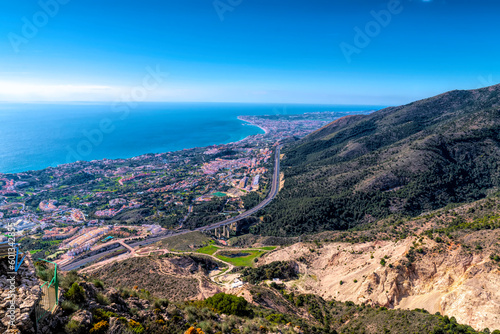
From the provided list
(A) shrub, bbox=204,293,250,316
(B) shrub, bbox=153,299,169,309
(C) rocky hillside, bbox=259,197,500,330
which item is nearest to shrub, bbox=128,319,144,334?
(B) shrub, bbox=153,299,169,309

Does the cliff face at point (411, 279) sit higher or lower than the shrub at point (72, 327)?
lower

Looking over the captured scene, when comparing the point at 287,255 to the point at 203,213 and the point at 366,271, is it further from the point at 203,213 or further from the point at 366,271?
the point at 203,213

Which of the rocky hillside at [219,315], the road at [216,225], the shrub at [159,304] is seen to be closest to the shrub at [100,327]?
the rocky hillside at [219,315]

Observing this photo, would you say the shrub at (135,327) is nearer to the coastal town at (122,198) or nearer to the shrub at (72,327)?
the shrub at (72,327)

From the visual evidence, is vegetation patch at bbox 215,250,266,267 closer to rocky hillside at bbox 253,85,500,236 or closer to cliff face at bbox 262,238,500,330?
cliff face at bbox 262,238,500,330

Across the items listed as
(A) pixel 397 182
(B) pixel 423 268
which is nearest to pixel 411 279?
(B) pixel 423 268
